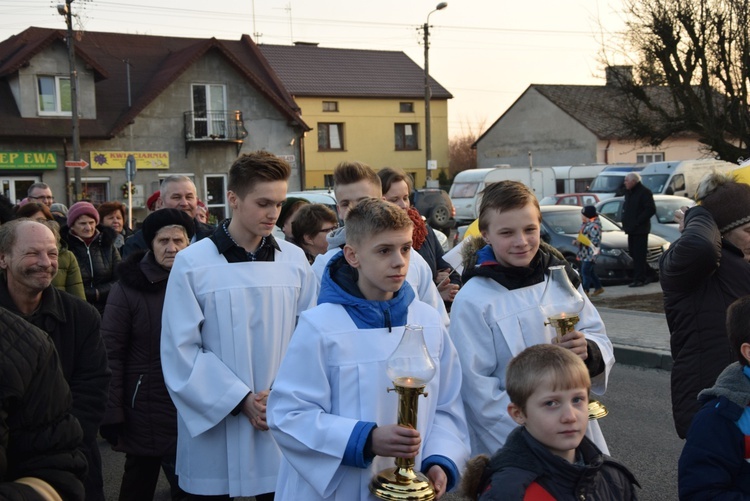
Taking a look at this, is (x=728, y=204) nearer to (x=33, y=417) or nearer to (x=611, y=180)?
(x=33, y=417)

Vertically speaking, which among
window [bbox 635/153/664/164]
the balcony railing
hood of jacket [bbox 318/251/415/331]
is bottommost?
hood of jacket [bbox 318/251/415/331]

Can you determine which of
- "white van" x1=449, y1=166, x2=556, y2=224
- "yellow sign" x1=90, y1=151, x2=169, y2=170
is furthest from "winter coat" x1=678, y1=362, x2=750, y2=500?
"yellow sign" x1=90, y1=151, x2=169, y2=170

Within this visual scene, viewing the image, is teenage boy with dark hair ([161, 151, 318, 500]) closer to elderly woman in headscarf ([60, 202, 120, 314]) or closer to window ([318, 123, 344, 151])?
elderly woman in headscarf ([60, 202, 120, 314])

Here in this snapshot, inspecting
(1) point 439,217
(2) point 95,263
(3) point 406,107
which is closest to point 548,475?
(2) point 95,263

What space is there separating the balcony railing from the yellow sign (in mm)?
1248

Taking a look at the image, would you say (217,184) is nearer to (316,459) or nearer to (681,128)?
(681,128)

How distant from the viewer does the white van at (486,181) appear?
36.0m

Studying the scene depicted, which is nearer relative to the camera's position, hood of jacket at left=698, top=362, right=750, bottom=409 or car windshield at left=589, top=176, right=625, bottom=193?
hood of jacket at left=698, top=362, right=750, bottom=409

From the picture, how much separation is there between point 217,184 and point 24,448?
35970 mm

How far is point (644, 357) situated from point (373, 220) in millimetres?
7772

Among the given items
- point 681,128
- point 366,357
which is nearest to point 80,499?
point 366,357

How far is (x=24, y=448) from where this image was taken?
104 inches

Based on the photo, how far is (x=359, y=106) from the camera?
50156 millimetres

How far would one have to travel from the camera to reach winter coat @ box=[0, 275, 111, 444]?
4.23 meters
